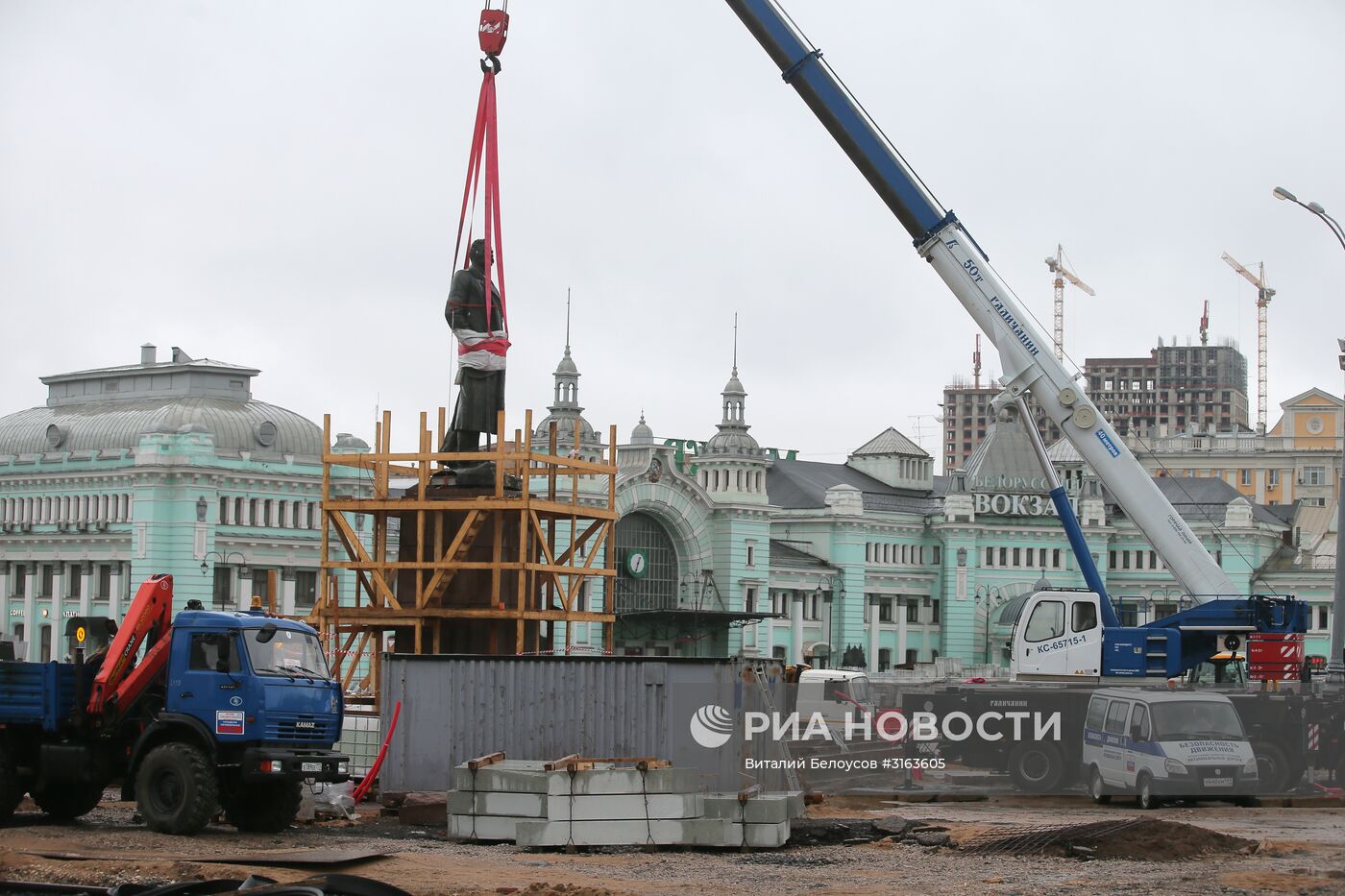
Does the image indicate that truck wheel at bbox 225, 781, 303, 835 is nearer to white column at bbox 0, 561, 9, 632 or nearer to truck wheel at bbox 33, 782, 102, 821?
truck wheel at bbox 33, 782, 102, 821

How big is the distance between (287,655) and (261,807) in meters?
1.86

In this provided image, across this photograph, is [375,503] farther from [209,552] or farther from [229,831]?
[209,552]

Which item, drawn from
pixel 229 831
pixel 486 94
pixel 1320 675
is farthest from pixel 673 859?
pixel 1320 675

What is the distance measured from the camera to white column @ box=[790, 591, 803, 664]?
106m

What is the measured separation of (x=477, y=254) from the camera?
32.9m

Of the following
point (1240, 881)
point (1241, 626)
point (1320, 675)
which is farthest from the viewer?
point (1320, 675)

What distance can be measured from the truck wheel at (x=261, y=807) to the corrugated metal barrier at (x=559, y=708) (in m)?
2.95

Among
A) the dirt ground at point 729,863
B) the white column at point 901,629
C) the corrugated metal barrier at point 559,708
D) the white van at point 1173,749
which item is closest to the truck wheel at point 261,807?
the dirt ground at point 729,863

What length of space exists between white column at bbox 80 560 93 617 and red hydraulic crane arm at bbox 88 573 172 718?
199 feet

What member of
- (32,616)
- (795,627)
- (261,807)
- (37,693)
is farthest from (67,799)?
(795,627)

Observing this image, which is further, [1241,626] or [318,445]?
[318,445]

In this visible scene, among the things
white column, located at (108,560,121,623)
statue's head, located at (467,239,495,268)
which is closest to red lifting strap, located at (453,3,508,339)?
statue's head, located at (467,239,495,268)

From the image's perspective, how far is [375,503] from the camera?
3192 centimetres

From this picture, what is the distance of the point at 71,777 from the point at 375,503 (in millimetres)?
8120
